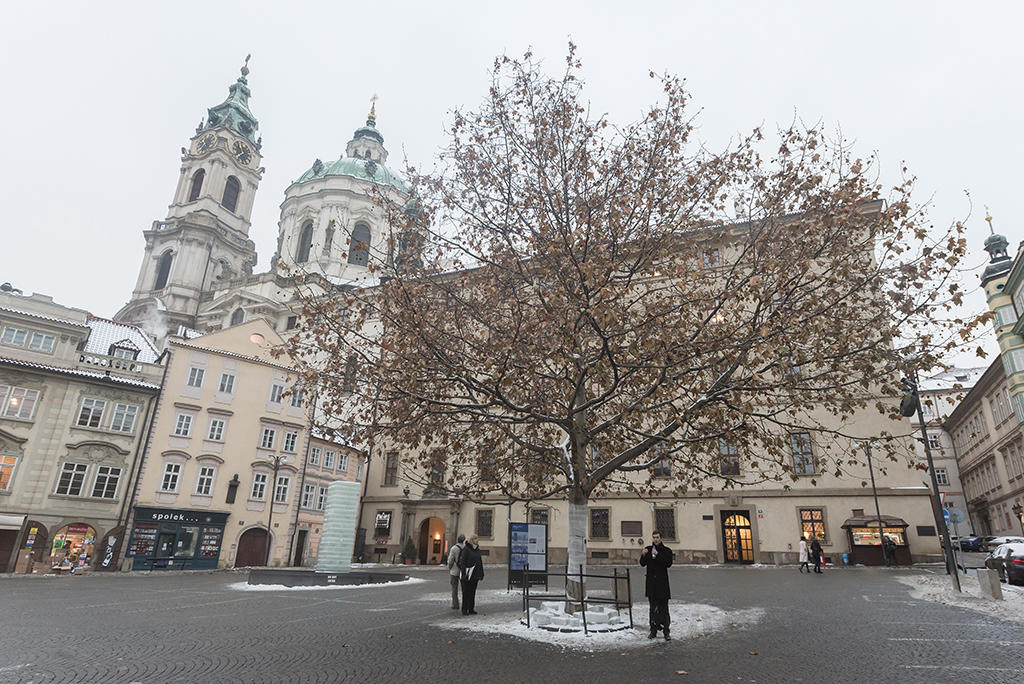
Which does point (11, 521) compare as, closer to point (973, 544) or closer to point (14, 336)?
point (14, 336)

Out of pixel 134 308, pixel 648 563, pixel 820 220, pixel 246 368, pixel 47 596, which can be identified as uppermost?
pixel 134 308

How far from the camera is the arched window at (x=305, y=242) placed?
7025cm

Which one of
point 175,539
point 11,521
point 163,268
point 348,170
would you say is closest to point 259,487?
point 175,539

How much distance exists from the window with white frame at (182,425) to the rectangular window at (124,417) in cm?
209

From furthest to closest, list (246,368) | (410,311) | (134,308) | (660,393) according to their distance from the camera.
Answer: (134,308), (246,368), (660,393), (410,311)

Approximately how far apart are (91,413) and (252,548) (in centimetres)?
1194

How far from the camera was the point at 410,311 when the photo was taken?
11.1 m

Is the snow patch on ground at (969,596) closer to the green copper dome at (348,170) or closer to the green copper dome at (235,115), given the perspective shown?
the green copper dome at (348,170)

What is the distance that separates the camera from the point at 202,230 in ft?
231

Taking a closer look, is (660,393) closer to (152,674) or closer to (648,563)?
(648,563)

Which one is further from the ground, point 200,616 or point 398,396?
point 398,396

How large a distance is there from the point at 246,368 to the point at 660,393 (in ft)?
105

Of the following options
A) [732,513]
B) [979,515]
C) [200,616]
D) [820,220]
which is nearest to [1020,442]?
[979,515]

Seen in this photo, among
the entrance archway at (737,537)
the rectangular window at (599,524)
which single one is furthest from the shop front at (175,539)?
the entrance archway at (737,537)
